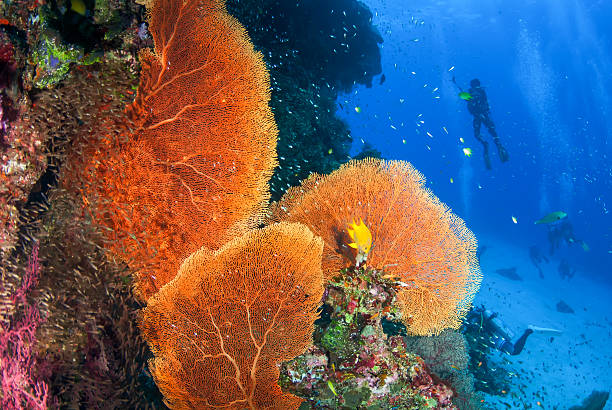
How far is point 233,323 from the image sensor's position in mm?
3592

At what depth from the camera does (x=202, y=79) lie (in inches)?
154

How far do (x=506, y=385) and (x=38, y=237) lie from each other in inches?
510

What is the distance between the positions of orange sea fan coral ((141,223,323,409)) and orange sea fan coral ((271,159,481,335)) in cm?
105

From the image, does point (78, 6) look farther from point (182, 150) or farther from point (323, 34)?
point (323, 34)

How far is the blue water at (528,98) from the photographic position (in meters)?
53.2

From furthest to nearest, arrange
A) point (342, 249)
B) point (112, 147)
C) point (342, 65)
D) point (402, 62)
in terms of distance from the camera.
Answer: point (402, 62) < point (342, 65) < point (342, 249) < point (112, 147)

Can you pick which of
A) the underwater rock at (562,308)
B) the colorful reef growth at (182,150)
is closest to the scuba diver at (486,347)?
the colorful reef growth at (182,150)

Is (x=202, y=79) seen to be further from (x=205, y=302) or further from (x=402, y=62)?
(x=402, y=62)

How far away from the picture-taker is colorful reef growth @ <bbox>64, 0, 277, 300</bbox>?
11.7ft

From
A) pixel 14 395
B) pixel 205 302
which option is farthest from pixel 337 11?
pixel 14 395

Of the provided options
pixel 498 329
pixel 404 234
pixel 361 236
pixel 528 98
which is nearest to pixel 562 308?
pixel 498 329

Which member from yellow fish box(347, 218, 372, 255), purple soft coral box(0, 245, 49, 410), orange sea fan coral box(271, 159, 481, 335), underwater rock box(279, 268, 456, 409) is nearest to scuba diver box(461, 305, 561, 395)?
orange sea fan coral box(271, 159, 481, 335)

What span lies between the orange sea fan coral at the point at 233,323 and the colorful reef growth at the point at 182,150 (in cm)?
52

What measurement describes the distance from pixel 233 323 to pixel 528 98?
337 feet
